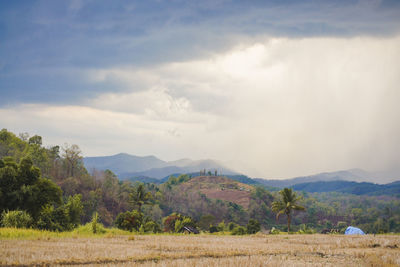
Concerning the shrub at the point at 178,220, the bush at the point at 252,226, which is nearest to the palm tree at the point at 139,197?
the shrub at the point at 178,220

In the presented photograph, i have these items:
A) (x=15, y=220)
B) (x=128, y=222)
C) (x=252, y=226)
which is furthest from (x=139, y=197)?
(x=15, y=220)

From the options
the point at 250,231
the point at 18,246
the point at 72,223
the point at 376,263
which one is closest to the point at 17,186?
the point at 72,223

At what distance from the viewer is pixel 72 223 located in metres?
28.3

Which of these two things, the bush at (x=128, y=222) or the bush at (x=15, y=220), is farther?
the bush at (x=128, y=222)

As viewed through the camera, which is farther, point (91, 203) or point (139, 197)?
point (91, 203)

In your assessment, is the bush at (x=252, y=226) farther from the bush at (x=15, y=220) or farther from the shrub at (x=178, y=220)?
the bush at (x=15, y=220)

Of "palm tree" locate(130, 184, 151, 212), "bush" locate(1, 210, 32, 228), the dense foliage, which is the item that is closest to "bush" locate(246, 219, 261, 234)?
the dense foliage

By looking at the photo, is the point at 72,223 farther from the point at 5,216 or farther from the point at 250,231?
the point at 250,231

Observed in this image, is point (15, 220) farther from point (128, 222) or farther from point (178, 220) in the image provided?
point (178, 220)

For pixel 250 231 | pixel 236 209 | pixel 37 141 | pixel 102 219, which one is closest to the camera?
pixel 250 231

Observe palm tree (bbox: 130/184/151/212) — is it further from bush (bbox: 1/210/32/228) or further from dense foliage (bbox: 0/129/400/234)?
bush (bbox: 1/210/32/228)

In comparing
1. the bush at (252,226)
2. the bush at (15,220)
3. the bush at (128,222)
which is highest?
the bush at (15,220)

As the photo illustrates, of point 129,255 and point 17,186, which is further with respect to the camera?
point 17,186

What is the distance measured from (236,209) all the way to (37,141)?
10585 centimetres
